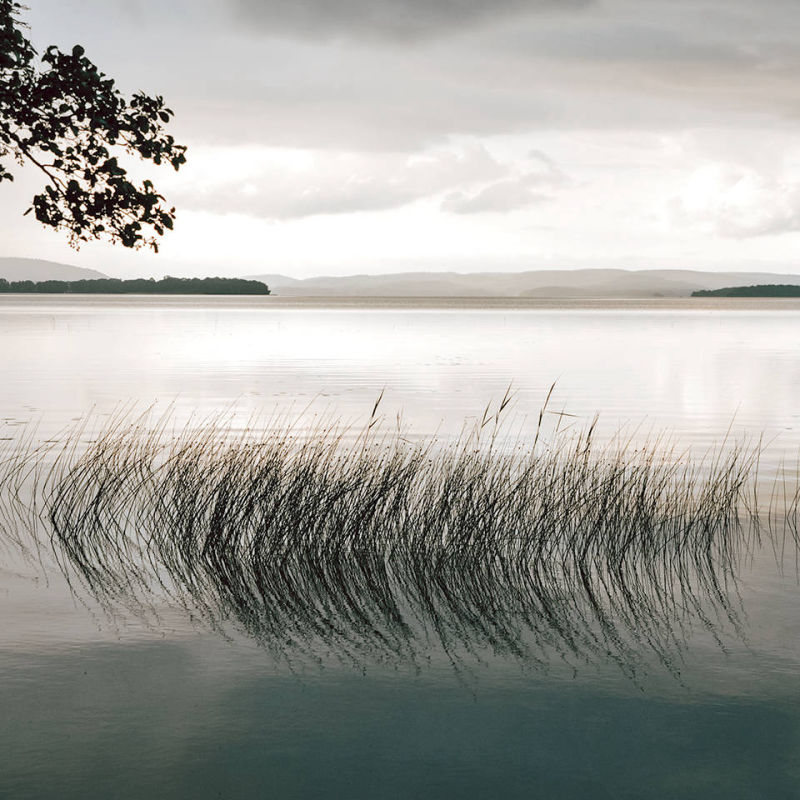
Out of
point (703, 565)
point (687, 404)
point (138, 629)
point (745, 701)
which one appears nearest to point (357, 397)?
point (687, 404)

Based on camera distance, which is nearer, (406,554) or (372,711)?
(372,711)

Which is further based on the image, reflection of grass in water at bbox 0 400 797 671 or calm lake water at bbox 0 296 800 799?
reflection of grass in water at bbox 0 400 797 671

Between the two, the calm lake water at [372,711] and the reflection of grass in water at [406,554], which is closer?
the calm lake water at [372,711]

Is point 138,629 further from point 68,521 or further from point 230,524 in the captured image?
point 68,521

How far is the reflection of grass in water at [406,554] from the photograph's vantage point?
9.69 m

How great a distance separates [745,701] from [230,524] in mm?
7072

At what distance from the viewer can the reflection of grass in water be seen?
9.69 metres

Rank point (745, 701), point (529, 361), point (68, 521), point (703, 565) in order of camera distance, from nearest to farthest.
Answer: point (745, 701) < point (703, 565) < point (68, 521) < point (529, 361)

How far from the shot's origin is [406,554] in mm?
12227

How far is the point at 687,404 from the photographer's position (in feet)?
103

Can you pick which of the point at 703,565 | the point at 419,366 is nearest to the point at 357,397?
the point at 419,366

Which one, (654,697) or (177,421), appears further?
(177,421)

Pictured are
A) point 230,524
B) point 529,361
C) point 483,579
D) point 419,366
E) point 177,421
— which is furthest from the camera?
point 529,361

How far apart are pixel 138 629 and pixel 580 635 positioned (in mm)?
4091
